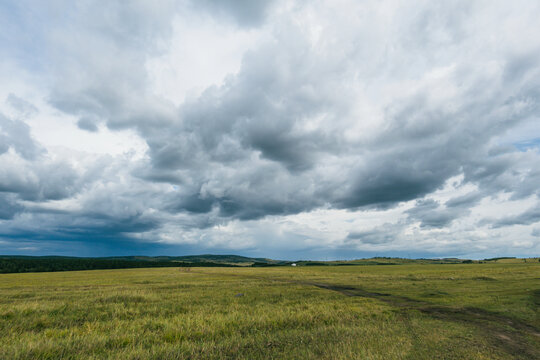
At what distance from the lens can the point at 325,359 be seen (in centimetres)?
1026

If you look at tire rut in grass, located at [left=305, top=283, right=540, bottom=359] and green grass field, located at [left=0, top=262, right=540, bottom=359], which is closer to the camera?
green grass field, located at [left=0, top=262, right=540, bottom=359]

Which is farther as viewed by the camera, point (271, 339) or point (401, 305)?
point (401, 305)

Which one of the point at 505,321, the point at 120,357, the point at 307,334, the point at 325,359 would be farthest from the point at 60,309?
the point at 505,321

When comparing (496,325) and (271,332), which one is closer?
(271,332)

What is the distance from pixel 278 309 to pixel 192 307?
6.95 m

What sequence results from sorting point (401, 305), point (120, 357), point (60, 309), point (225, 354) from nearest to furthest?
1. point (120, 357)
2. point (225, 354)
3. point (60, 309)
4. point (401, 305)

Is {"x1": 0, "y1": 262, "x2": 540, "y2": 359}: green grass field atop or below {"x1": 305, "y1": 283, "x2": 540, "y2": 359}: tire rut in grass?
atop

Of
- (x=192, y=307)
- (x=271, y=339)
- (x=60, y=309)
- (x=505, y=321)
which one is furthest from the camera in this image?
(x=192, y=307)

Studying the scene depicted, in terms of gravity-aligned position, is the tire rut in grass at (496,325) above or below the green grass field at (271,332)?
below

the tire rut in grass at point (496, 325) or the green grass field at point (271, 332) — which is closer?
the green grass field at point (271, 332)

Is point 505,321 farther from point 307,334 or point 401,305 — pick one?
point 307,334

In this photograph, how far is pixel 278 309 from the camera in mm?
20484

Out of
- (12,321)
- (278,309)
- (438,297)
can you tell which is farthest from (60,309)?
(438,297)

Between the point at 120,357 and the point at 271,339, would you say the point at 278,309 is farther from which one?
the point at 120,357
